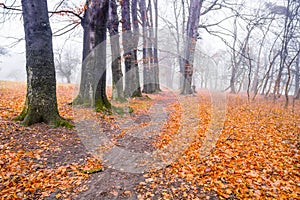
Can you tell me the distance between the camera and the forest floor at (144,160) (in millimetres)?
3420

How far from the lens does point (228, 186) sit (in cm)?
363

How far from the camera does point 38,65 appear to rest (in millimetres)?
5211

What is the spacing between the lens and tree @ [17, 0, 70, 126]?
5.09m

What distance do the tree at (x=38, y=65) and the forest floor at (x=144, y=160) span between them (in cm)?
40

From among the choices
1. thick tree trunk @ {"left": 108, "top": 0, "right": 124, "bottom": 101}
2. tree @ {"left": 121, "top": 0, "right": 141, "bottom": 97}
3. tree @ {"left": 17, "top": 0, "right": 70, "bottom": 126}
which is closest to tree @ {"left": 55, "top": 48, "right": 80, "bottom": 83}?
tree @ {"left": 121, "top": 0, "right": 141, "bottom": 97}

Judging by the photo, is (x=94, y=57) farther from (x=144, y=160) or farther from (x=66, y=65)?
(x=66, y=65)

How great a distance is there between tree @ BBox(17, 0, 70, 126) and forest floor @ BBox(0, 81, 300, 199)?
15.8 inches

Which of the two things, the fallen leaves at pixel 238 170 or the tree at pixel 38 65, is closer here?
the fallen leaves at pixel 238 170

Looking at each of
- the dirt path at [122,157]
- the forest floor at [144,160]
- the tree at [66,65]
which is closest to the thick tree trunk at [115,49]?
the dirt path at [122,157]

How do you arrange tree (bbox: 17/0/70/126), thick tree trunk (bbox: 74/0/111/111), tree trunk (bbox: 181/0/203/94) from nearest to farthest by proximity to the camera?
tree (bbox: 17/0/70/126), thick tree trunk (bbox: 74/0/111/111), tree trunk (bbox: 181/0/203/94)

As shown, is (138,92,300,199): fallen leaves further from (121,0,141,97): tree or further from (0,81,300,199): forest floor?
(121,0,141,97): tree

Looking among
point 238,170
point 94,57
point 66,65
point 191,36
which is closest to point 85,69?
point 94,57

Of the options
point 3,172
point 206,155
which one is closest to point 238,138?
point 206,155

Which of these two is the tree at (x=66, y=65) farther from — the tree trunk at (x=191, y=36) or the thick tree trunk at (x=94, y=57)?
the thick tree trunk at (x=94, y=57)
